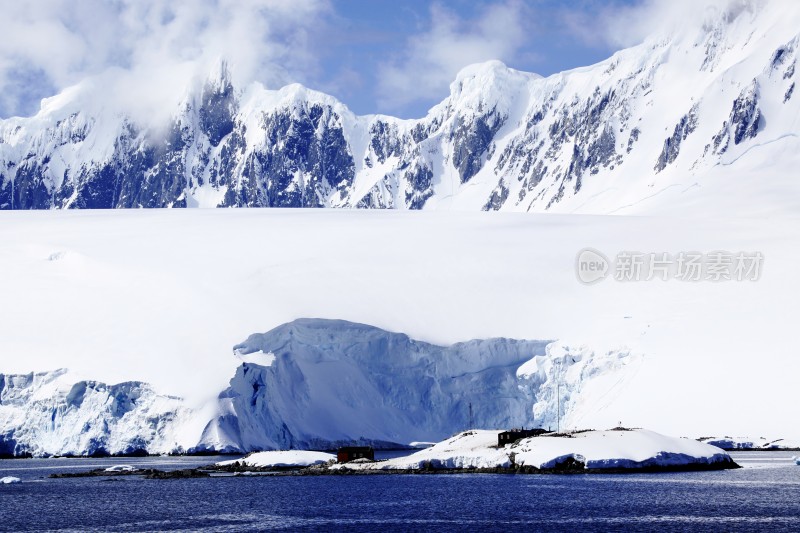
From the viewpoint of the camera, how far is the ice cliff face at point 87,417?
104500 mm

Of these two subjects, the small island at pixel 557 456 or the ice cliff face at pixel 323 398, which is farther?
the ice cliff face at pixel 323 398

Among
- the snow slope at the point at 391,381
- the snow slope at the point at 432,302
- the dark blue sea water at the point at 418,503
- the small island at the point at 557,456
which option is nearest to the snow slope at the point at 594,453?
the small island at the point at 557,456

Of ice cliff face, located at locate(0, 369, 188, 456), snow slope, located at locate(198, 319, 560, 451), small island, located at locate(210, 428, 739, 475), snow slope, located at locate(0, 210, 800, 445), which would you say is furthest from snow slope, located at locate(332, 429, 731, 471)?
snow slope, located at locate(198, 319, 560, 451)

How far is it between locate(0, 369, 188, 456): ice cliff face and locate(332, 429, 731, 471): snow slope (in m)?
27.1

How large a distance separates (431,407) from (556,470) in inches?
1528

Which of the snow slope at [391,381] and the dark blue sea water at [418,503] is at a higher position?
the snow slope at [391,381]

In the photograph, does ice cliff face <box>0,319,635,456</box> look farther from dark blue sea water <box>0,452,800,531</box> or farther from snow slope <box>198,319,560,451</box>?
dark blue sea water <box>0,452,800,531</box>

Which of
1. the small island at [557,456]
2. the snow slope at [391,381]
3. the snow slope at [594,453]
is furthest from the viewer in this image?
the snow slope at [391,381]

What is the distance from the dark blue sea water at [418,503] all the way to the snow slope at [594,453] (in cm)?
184

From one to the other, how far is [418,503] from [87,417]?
47050 millimetres

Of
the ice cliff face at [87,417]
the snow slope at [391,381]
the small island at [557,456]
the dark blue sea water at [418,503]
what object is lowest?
the dark blue sea water at [418,503]

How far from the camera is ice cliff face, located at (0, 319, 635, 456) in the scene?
104875mm

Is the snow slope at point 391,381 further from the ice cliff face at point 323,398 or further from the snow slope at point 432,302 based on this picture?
the snow slope at point 432,302

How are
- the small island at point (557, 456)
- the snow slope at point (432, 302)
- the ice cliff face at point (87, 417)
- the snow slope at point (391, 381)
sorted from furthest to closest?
the snow slope at point (391, 381) < the snow slope at point (432, 302) < the ice cliff face at point (87, 417) < the small island at point (557, 456)
